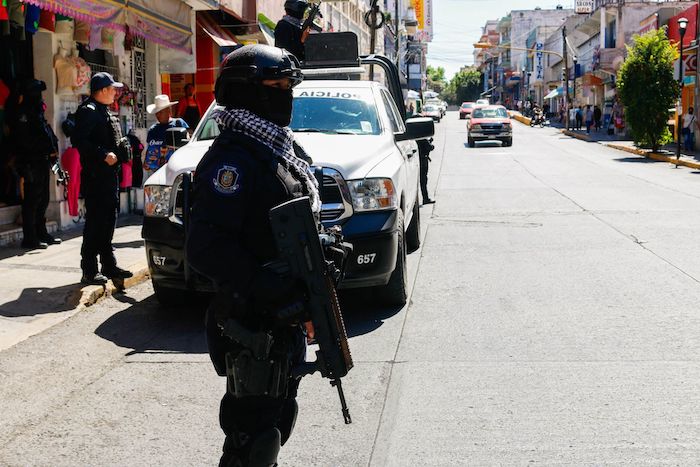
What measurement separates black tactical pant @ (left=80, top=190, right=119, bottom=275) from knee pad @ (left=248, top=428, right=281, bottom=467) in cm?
532

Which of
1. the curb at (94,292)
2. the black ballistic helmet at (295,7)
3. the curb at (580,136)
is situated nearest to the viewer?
the curb at (94,292)

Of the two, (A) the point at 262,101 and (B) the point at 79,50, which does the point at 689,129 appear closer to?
(B) the point at 79,50

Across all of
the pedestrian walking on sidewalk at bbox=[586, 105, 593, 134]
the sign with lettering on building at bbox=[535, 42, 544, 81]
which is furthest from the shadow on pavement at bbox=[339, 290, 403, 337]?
the sign with lettering on building at bbox=[535, 42, 544, 81]

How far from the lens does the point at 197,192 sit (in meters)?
2.94

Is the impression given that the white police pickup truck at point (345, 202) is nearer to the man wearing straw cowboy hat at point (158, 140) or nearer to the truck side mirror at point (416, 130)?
the truck side mirror at point (416, 130)

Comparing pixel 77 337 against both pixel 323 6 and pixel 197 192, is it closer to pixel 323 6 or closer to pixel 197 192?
pixel 197 192

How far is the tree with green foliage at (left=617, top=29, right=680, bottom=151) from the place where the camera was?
31531mm

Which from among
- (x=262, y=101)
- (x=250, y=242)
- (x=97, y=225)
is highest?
(x=262, y=101)

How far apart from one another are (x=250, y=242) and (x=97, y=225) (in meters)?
5.27

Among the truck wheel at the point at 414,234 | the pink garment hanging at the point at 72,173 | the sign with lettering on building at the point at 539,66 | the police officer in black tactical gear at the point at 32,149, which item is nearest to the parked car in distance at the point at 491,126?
the pink garment hanging at the point at 72,173

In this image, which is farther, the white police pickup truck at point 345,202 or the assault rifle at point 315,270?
the white police pickup truck at point 345,202

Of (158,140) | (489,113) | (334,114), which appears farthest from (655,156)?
(334,114)

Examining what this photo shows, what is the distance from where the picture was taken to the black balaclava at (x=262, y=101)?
9.95 ft

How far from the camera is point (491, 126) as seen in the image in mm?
38375
